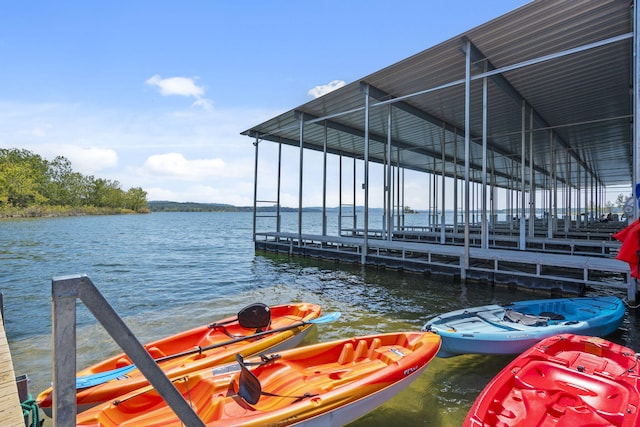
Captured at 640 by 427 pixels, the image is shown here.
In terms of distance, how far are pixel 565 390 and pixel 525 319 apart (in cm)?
214

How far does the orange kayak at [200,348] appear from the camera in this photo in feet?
11.0

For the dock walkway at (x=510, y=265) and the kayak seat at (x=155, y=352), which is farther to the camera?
the dock walkway at (x=510, y=265)

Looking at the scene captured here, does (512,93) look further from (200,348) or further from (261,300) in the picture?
(200,348)

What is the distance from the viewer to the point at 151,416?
9.66 ft

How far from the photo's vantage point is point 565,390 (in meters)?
3.21

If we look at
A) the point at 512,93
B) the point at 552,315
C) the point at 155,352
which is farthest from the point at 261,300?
the point at 512,93

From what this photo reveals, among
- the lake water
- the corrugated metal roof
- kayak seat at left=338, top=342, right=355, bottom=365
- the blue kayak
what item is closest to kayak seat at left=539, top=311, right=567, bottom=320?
the blue kayak

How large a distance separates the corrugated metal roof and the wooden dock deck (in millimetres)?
9547

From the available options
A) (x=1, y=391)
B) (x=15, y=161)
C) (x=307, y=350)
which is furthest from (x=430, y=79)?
(x=15, y=161)

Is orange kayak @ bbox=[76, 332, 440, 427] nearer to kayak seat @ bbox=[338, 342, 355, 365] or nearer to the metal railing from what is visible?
kayak seat @ bbox=[338, 342, 355, 365]

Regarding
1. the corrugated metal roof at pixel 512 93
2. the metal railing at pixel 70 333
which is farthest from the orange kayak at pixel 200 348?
the corrugated metal roof at pixel 512 93

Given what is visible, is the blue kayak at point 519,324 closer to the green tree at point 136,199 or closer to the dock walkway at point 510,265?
the dock walkway at point 510,265

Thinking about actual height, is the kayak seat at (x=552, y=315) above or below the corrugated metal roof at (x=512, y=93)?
below

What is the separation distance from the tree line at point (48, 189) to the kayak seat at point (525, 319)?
66.5m
